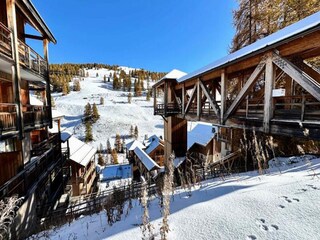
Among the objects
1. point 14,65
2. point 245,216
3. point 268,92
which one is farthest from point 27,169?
point 268,92

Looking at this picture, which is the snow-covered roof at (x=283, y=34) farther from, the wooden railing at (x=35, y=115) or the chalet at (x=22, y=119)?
the wooden railing at (x=35, y=115)

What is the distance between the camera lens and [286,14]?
1005cm

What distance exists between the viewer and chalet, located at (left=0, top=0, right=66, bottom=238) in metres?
6.56

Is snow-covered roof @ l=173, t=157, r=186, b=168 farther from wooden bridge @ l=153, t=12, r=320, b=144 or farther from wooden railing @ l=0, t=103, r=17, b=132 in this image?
wooden railing @ l=0, t=103, r=17, b=132

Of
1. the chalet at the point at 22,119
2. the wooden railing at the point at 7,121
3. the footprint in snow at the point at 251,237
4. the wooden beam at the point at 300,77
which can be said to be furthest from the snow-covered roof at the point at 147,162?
the footprint in snow at the point at 251,237

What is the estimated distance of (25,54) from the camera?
823cm

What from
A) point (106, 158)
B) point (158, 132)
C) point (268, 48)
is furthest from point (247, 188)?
point (158, 132)

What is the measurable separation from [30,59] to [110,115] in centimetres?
6489

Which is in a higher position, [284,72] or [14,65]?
→ [14,65]

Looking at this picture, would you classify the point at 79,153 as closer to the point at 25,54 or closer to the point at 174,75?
the point at 25,54

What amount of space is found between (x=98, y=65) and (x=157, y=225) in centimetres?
18738

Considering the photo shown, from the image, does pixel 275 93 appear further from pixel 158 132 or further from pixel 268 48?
pixel 158 132

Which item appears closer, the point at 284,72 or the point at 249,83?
the point at 284,72

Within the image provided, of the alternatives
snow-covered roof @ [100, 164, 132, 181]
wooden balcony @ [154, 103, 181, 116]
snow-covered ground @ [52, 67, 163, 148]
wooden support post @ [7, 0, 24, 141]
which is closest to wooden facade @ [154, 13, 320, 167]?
wooden balcony @ [154, 103, 181, 116]
